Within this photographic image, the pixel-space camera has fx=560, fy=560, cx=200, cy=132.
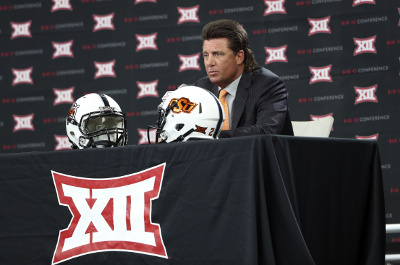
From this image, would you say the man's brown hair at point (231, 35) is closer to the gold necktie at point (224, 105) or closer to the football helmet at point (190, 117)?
the gold necktie at point (224, 105)

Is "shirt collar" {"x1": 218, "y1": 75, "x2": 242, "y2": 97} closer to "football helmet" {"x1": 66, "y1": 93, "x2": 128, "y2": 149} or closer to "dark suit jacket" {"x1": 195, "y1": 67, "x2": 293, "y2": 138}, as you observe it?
"dark suit jacket" {"x1": 195, "y1": 67, "x2": 293, "y2": 138}

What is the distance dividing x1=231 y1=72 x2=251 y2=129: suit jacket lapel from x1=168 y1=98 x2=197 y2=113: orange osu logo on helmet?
0.46 metres

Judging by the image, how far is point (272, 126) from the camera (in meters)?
2.16

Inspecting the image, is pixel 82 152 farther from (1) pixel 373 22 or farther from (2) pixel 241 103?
(1) pixel 373 22

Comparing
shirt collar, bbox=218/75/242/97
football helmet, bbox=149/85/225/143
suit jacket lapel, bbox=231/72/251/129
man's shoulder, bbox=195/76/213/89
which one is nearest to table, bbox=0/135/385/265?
football helmet, bbox=149/85/225/143

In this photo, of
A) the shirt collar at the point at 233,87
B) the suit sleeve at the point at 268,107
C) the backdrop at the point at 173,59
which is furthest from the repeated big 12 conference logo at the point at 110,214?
the backdrop at the point at 173,59

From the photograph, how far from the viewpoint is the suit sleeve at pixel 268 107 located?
218 centimetres

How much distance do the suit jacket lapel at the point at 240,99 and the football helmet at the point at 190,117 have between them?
0.41 m

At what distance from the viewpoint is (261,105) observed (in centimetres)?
227

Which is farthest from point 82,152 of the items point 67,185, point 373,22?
point 373,22

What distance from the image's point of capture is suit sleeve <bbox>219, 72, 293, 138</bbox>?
86.0 inches

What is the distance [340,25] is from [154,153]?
3051 mm

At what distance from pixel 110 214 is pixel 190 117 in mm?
421

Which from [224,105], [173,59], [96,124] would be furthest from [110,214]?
[173,59]
